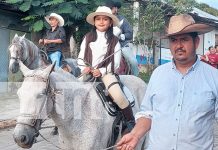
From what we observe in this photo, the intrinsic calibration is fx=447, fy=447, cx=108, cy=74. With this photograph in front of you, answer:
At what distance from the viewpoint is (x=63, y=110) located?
191 inches

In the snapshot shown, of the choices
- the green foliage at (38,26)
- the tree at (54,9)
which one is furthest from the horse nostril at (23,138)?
the green foliage at (38,26)

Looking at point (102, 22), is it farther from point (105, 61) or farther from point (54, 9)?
point (54, 9)

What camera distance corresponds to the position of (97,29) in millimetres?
5949

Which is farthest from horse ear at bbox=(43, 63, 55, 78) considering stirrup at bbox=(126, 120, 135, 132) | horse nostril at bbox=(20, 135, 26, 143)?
stirrup at bbox=(126, 120, 135, 132)

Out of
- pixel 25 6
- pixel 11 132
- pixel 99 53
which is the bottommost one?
pixel 11 132

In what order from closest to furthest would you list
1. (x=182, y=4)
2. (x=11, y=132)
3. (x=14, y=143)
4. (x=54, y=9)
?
(x=14, y=143), (x=11, y=132), (x=54, y=9), (x=182, y=4)

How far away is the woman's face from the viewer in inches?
234

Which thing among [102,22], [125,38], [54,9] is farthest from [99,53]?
[54,9]

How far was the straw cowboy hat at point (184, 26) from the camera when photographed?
3463mm

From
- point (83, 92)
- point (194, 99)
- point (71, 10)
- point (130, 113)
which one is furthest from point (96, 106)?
point (71, 10)

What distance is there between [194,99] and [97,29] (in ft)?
9.25

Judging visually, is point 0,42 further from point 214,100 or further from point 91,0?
point 214,100

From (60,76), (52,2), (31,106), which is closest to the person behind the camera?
(31,106)

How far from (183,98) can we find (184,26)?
22.1 inches
